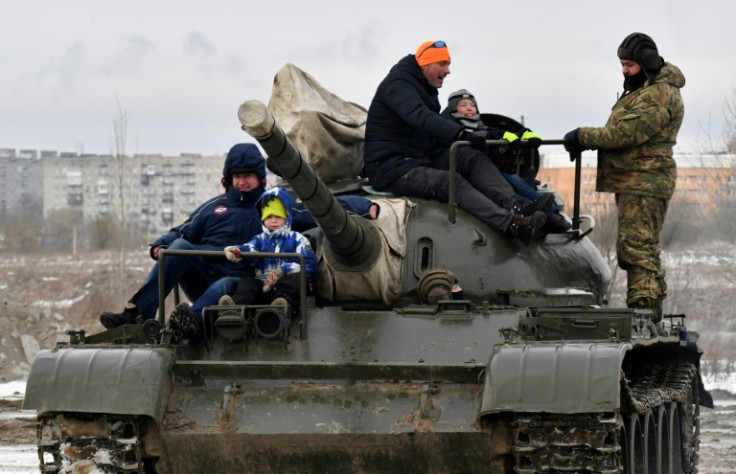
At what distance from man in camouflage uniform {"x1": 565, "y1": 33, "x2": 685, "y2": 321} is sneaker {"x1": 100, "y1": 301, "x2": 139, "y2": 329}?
13.8ft

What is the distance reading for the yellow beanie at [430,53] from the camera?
1308 centimetres

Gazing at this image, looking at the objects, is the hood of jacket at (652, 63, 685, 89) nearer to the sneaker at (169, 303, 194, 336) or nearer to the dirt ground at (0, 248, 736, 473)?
the dirt ground at (0, 248, 736, 473)

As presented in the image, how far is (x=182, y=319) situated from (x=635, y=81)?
5.03 meters

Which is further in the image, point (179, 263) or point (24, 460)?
point (24, 460)

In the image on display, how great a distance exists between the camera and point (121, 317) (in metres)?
11.9

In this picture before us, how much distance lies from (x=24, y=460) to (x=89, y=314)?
18.0 meters

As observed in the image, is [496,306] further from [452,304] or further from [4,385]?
[4,385]

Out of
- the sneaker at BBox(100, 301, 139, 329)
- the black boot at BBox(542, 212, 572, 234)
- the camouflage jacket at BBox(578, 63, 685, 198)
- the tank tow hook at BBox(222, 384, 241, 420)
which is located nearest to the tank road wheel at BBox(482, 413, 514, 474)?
the tank tow hook at BBox(222, 384, 241, 420)

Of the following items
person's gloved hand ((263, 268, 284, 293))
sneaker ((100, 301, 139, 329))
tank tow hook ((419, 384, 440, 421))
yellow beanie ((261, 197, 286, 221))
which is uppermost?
yellow beanie ((261, 197, 286, 221))

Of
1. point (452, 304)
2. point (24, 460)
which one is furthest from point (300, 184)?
point (24, 460)

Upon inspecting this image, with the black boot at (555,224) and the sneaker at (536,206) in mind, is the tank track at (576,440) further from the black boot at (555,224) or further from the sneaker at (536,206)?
the black boot at (555,224)

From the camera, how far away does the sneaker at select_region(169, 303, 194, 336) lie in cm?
1077

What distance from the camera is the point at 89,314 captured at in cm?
3381

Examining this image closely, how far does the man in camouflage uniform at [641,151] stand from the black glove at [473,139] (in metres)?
1.15
